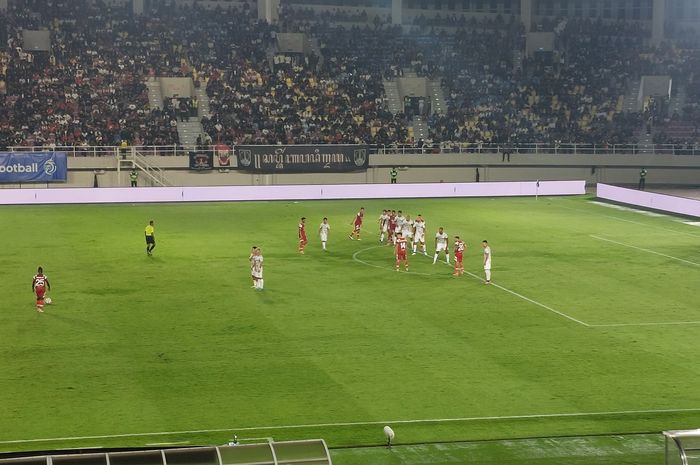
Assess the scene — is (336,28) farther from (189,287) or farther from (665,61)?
(189,287)

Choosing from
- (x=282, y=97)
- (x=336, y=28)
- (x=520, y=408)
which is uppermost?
(x=336, y=28)

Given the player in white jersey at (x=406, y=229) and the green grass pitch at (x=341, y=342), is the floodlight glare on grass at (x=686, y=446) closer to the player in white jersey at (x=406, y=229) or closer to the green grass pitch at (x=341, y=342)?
the green grass pitch at (x=341, y=342)

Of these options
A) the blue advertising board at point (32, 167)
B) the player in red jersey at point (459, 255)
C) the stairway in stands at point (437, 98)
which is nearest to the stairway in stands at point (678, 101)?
the stairway in stands at point (437, 98)

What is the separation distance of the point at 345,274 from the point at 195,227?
46.1 ft

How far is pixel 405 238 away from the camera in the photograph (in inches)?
1468

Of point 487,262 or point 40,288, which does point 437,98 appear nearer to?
point 487,262

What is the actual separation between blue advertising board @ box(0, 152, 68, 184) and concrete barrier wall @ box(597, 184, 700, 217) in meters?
32.0

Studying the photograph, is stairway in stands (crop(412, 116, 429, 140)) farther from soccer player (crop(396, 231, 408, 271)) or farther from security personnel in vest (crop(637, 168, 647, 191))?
soccer player (crop(396, 231, 408, 271))

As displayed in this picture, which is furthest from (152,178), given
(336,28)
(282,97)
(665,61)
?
(665,61)

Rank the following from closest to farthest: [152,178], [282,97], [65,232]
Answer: [65,232]
[152,178]
[282,97]

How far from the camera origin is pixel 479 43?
81.7 meters

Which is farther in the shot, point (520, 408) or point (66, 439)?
point (520, 408)

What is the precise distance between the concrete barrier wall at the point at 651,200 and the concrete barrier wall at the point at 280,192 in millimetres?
3655

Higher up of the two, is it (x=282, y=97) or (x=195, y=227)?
(x=282, y=97)
